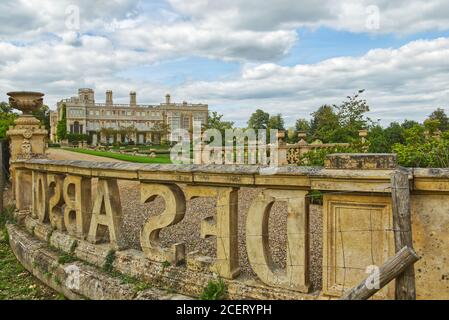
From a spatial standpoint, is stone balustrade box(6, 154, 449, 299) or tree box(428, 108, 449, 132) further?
tree box(428, 108, 449, 132)

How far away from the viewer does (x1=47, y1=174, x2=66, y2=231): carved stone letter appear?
195 inches

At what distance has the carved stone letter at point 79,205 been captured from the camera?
4.34 m

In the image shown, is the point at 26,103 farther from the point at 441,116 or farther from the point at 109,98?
the point at 109,98

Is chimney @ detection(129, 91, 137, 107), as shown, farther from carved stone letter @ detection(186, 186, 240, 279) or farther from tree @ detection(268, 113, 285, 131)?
carved stone letter @ detection(186, 186, 240, 279)

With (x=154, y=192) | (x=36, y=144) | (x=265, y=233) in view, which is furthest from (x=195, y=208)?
(x=265, y=233)

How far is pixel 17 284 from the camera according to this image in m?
4.61

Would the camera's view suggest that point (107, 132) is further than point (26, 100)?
Yes

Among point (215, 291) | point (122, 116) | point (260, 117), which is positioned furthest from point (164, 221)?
point (122, 116)

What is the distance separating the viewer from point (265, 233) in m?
2.89

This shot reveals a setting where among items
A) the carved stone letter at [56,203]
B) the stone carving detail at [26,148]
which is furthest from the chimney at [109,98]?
the carved stone letter at [56,203]

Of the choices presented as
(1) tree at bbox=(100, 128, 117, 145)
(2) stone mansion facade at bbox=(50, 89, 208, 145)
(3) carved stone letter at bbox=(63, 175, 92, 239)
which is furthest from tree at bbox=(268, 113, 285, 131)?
(1) tree at bbox=(100, 128, 117, 145)

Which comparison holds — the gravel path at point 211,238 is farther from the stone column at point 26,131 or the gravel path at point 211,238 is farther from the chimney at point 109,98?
the chimney at point 109,98

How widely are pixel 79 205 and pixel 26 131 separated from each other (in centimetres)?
358

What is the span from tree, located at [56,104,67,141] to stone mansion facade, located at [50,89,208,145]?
2.39 feet
